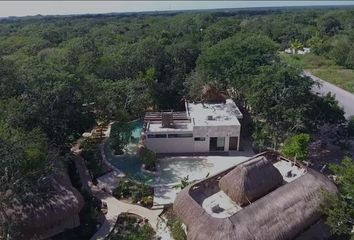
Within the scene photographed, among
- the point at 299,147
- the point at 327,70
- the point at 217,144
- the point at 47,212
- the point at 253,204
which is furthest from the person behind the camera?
the point at 327,70

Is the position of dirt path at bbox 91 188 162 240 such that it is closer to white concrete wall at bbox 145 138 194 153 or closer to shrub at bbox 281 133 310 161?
white concrete wall at bbox 145 138 194 153

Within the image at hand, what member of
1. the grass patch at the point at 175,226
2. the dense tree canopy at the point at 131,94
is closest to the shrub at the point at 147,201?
the grass patch at the point at 175,226

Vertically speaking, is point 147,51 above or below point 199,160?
above

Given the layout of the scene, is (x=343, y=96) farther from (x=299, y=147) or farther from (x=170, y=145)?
(x=170, y=145)

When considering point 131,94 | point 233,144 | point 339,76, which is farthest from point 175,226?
point 339,76

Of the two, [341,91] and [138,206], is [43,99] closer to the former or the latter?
[138,206]

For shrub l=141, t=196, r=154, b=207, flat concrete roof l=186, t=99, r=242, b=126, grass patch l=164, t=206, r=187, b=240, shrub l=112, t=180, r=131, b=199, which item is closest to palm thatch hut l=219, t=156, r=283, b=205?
grass patch l=164, t=206, r=187, b=240

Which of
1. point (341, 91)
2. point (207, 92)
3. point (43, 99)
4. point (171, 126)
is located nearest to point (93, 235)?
point (43, 99)

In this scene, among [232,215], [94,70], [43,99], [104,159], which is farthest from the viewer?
[94,70]
